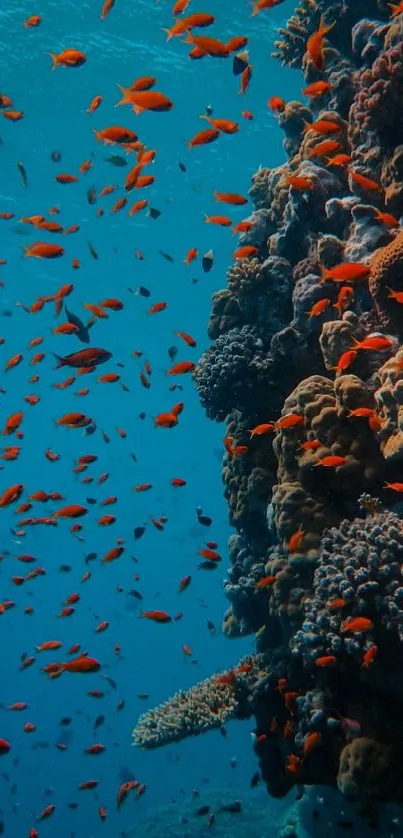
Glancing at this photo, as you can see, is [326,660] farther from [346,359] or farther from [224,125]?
[224,125]

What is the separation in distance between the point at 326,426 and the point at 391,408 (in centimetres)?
90

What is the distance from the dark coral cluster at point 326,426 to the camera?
5828mm

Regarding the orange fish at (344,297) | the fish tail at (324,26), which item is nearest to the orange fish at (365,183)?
the orange fish at (344,297)

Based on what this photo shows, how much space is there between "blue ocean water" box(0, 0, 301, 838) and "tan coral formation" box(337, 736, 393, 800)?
3.83 meters

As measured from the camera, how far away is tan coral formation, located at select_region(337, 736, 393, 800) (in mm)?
5789

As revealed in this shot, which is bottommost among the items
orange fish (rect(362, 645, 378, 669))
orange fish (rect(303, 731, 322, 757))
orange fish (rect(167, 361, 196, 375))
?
orange fish (rect(303, 731, 322, 757))

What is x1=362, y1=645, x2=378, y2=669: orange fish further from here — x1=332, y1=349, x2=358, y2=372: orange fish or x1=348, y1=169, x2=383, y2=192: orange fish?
x1=348, y1=169, x2=383, y2=192: orange fish

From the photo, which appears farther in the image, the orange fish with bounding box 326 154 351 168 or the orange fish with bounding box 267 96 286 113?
the orange fish with bounding box 267 96 286 113

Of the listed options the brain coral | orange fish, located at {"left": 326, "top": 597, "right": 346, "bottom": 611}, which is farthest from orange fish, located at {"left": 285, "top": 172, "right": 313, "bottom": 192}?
orange fish, located at {"left": 326, "top": 597, "right": 346, "bottom": 611}

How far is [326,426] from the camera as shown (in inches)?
255

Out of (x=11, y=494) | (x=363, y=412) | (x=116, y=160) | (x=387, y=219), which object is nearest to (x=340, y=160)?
(x=387, y=219)

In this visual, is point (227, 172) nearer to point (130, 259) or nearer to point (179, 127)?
point (179, 127)

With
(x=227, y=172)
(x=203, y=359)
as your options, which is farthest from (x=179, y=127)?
(x=203, y=359)

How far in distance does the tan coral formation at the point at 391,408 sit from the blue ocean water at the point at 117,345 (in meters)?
5.33
